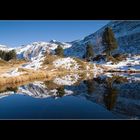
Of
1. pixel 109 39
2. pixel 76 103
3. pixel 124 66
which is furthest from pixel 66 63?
pixel 76 103

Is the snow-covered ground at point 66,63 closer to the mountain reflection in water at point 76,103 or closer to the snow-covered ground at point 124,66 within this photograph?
the snow-covered ground at point 124,66

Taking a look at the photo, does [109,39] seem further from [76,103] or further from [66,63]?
[76,103]

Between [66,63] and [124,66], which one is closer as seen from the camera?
[124,66]

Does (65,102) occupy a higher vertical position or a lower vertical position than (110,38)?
lower

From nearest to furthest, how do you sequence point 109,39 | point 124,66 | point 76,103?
point 76,103 → point 124,66 → point 109,39

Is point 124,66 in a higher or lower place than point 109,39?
lower

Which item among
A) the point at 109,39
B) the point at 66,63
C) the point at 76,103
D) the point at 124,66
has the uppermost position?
the point at 109,39

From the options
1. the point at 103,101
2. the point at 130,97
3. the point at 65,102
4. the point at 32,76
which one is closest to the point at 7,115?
the point at 65,102

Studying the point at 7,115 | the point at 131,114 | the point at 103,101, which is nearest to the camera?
the point at 131,114

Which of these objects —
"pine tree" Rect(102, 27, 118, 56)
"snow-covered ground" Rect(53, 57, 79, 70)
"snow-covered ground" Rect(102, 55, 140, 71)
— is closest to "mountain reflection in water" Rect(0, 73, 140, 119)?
"snow-covered ground" Rect(102, 55, 140, 71)
